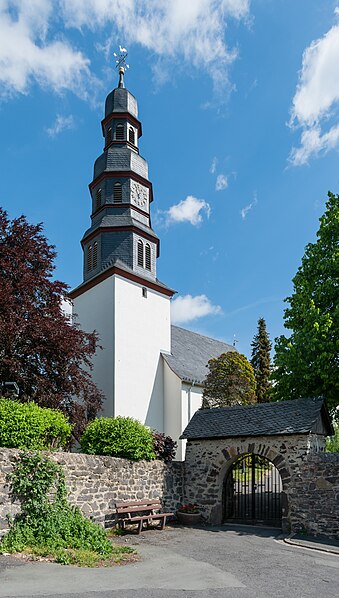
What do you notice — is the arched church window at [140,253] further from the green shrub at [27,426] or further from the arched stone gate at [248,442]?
the green shrub at [27,426]

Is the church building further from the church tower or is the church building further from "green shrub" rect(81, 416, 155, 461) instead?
"green shrub" rect(81, 416, 155, 461)

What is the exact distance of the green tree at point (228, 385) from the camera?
78.9 feet

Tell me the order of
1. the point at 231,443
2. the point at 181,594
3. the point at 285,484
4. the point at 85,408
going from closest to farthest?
the point at 181,594
the point at 285,484
the point at 231,443
the point at 85,408

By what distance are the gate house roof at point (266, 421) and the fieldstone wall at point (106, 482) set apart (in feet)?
5.11

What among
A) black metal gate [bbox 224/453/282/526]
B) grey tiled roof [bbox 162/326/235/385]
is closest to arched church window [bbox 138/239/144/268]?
grey tiled roof [bbox 162/326/235/385]

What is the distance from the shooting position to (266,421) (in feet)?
47.6

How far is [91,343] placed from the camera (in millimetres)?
19625

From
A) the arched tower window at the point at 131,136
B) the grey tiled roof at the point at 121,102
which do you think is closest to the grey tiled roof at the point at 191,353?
the arched tower window at the point at 131,136

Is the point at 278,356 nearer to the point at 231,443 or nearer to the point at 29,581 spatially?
the point at 231,443

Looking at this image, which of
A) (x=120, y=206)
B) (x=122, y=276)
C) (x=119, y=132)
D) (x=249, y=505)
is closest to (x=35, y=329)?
(x=122, y=276)

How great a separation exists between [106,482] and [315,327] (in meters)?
7.49

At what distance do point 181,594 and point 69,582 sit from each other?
164 cm

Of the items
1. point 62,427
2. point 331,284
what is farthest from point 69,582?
point 331,284

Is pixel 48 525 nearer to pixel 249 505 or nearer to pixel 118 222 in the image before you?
pixel 249 505
